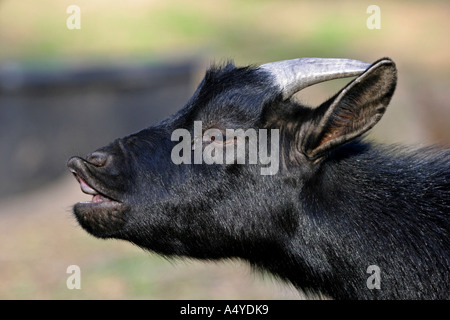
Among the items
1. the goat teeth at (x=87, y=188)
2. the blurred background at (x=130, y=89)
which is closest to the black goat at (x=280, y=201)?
the goat teeth at (x=87, y=188)

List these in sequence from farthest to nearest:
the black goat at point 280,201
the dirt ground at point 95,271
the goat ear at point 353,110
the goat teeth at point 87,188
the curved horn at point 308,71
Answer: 1. the dirt ground at point 95,271
2. the goat teeth at point 87,188
3. the black goat at point 280,201
4. the curved horn at point 308,71
5. the goat ear at point 353,110

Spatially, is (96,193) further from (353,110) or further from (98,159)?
(353,110)

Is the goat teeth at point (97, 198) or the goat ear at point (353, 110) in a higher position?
the goat ear at point (353, 110)

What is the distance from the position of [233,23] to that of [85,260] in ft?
62.9

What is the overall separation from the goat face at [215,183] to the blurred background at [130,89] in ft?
1.72

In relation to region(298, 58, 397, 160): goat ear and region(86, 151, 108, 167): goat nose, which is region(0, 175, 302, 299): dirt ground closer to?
region(86, 151, 108, 167): goat nose

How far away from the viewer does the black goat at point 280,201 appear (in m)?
4.61

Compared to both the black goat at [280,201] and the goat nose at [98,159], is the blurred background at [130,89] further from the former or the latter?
the goat nose at [98,159]

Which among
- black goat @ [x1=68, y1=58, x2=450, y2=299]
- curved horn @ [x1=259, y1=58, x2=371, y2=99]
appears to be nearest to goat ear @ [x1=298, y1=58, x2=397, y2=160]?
black goat @ [x1=68, y1=58, x2=450, y2=299]

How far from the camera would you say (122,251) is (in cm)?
973

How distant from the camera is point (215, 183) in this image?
4715 millimetres

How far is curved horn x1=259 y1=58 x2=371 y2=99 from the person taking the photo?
4.44m

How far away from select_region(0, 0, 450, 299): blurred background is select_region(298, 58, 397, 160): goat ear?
107cm

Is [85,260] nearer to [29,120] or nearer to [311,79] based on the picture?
[29,120]
